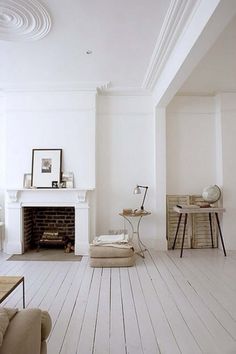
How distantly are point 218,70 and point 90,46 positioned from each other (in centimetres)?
203

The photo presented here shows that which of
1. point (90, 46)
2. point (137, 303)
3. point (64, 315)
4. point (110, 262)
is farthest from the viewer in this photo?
point (110, 262)

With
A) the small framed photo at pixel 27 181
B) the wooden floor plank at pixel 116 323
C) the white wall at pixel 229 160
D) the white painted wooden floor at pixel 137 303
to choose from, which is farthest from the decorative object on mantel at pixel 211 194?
the small framed photo at pixel 27 181

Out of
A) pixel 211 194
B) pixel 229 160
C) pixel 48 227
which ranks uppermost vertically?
pixel 229 160

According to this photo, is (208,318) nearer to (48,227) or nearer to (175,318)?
(175,318)

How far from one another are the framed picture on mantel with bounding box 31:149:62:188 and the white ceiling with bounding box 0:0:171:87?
4.12ft

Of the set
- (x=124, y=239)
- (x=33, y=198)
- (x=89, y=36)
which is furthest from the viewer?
(x=33, y=198)

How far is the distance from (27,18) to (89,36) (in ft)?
2.39

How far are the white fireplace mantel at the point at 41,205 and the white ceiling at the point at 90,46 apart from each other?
1.94m

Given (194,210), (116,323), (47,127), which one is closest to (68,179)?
(47,127)

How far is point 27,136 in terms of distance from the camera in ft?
16.4

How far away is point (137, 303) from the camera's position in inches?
113

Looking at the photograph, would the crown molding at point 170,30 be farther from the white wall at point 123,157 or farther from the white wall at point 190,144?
the white wall at point 190,144

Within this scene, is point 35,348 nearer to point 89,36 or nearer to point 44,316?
point 44,316

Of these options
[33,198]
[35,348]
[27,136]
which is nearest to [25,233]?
[33,198]
